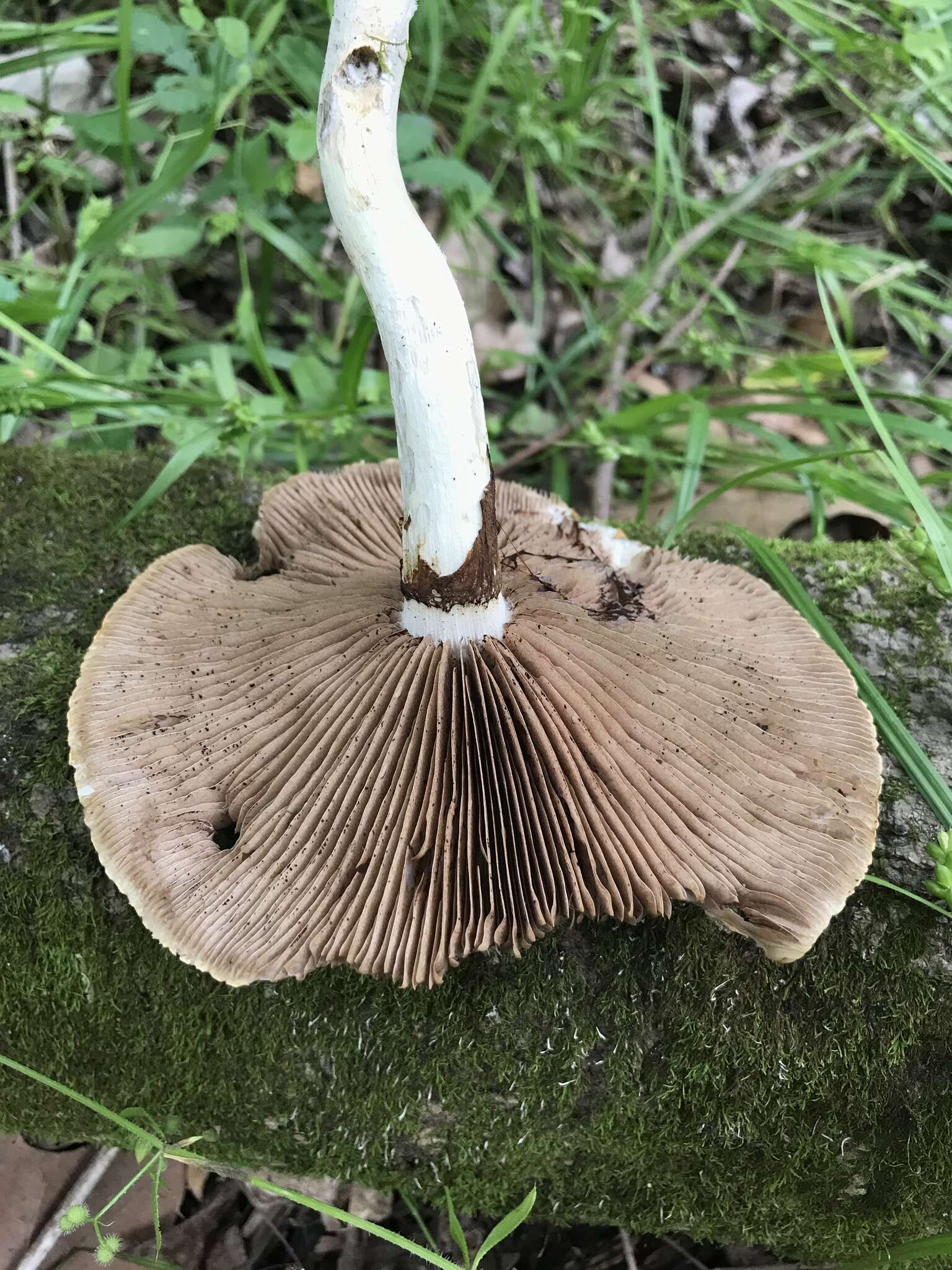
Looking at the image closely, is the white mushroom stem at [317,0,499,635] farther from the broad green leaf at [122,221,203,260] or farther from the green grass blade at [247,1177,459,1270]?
the broad green leaf at [122,221,203,260]

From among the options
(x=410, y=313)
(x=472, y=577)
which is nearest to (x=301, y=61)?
(x=410, y=313)

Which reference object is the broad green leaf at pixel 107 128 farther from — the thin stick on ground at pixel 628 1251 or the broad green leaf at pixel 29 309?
the thin stick on ground at pixel 628 1251

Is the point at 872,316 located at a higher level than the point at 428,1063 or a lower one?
higher

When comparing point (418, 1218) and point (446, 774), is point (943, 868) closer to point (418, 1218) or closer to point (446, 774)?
point (446, 774)

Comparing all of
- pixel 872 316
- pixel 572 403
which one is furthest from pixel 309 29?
pixel 872 316

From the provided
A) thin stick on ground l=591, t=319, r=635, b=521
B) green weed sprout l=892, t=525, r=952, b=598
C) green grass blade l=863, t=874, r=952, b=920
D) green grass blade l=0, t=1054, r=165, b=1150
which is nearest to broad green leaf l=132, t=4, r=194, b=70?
thin stick on ground l=591, t=319, r=635, b=521

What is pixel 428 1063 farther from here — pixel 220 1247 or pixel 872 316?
pixel 872 316
